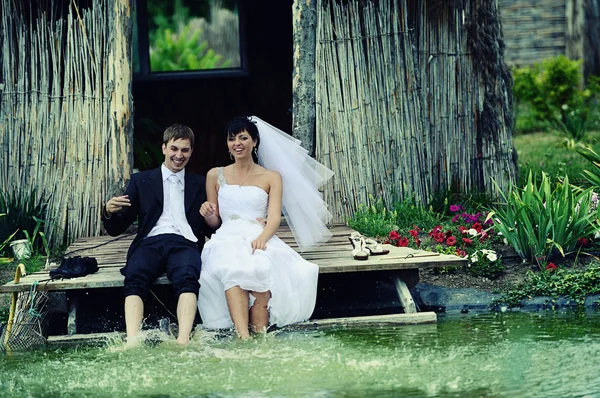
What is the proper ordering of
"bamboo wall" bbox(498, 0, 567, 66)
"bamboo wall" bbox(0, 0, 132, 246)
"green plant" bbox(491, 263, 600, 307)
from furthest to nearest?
"bamboo wall" bbox(498, 0, 567, 66), "bamboo wall" bbox(0, 0, 132, 246), "green plant" bbox(491, 263, 600, 307)

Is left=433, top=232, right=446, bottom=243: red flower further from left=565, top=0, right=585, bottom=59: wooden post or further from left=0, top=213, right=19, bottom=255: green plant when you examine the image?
left=565, top=0, right=585, bottom=59: wooden post

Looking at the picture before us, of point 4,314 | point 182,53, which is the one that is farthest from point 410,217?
point 182,53

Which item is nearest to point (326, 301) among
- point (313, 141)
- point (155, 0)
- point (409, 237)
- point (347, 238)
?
point (347, 238)

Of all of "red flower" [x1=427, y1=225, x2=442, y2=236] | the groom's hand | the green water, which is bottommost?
the green water

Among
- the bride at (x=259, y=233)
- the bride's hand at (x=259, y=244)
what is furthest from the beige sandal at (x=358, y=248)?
the bride's hand at (x=259, y=244)

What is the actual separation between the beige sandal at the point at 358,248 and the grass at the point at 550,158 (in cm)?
295

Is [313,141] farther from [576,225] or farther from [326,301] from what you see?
[576,225]

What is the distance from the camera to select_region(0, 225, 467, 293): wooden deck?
6957 mm

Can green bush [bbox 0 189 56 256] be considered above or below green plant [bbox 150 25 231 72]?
below

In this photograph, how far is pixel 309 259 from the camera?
7.56m

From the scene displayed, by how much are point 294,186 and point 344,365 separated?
2.02m

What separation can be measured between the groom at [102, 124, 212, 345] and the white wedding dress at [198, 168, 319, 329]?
15cm

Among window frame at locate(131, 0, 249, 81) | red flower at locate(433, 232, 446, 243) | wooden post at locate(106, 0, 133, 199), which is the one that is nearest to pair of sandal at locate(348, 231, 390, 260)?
red flower at locate(433, 232, 446, 243)

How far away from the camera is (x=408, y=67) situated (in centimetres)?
950
